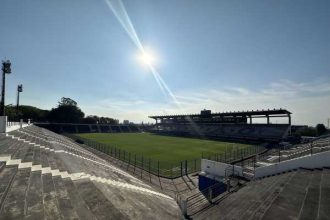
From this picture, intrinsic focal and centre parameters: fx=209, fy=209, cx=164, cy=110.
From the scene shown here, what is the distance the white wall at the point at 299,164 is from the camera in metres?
12.7

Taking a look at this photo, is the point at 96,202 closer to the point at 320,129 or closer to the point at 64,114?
the point at 320,129

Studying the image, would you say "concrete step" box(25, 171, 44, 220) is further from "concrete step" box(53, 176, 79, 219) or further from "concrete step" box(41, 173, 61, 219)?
"concrete step" box(53, 176, 79, 219)

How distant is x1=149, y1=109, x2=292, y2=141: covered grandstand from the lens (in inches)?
2316

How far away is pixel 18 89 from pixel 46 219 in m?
57.2

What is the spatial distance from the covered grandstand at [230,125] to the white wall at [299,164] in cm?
4250

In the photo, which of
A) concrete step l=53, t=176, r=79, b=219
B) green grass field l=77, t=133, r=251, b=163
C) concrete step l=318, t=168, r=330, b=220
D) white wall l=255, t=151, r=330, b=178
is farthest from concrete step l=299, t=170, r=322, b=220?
green grass field l=77, t=133, r=251, b=163

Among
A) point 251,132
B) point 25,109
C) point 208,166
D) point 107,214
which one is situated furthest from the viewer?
point 25,109

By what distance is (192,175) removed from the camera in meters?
21.8

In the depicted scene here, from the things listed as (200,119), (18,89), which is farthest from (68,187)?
(200,119)

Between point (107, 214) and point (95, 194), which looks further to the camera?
point (95, 194)

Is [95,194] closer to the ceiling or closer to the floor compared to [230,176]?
closer to the ceiling

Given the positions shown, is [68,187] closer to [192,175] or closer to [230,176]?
[230,176]

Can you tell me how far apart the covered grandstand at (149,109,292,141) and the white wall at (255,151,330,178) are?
42.5m

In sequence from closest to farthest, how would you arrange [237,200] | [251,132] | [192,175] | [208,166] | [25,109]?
[237,200] → [208,166] → [192,175] → [251,132] → [25,109]
